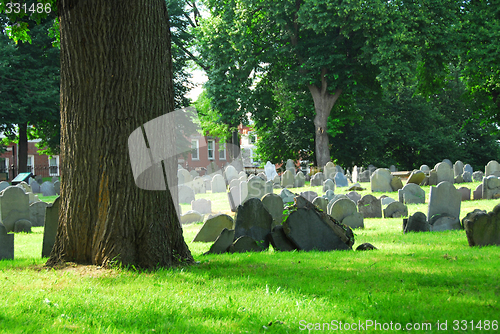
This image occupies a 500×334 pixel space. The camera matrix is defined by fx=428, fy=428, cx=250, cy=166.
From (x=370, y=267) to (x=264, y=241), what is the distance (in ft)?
7.22

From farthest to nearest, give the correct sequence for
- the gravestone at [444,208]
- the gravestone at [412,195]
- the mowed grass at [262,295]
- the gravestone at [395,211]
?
the gravestone at [412,195]
the gravestone at [395,211]
the gravestone at [444,208]
the mowed grass at [262,295]

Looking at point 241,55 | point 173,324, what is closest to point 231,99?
point 241,55

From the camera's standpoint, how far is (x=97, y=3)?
4.77 metres

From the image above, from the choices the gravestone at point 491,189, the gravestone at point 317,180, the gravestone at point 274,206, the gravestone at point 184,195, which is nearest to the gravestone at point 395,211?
the gravestone at point 274,206

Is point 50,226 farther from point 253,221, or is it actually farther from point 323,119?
point 323,119

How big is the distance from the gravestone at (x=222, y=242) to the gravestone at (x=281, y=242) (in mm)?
650

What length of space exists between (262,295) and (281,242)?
282 cm

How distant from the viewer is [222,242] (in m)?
6.65

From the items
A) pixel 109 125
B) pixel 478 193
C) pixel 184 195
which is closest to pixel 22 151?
pixel 184 195

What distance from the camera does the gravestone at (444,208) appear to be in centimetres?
868

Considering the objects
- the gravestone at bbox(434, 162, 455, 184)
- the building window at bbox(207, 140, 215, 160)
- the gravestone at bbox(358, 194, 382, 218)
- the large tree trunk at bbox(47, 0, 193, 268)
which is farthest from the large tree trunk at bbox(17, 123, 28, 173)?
the building window at bbox(207, 140, 215, 160)

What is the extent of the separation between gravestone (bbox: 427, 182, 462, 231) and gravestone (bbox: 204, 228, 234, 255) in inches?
176

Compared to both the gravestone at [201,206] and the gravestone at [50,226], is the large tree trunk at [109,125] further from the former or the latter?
the gravestone at [201,206]

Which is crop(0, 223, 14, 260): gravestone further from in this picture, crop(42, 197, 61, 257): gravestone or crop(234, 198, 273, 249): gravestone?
crop(234, 198, 273, 249): gravestone
